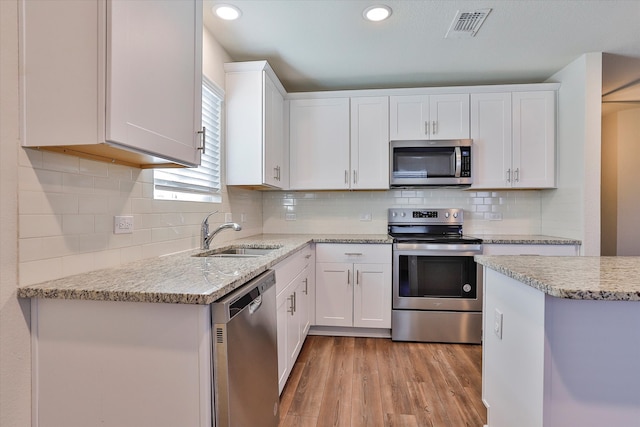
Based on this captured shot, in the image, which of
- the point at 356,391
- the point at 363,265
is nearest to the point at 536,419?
the point at 356,391

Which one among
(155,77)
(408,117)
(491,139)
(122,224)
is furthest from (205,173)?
(491,139)

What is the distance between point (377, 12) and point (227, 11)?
0.97 m

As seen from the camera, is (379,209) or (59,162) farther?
(379,209)

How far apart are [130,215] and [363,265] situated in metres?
1.94

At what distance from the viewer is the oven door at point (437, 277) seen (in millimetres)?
2801

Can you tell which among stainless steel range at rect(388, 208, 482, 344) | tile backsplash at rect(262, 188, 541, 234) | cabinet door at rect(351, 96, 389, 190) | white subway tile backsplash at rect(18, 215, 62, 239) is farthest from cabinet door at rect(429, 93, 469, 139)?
white subway tile backsplash at rect(18, 215, 62, 239)

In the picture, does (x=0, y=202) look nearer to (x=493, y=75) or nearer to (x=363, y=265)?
(x=363, y=265)

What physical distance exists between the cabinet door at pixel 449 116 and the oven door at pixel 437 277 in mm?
1097

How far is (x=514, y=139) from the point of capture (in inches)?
121

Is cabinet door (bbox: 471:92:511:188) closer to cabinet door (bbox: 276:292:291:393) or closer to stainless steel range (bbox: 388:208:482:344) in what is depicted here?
stainless steel range (bbox: 388:208:482:344)

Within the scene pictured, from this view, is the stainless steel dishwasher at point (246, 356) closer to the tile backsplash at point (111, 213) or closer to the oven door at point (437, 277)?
the tile backsplash at point (111, 213)

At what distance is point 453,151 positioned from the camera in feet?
9.98

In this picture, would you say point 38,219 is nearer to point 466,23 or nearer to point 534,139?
point 466,23

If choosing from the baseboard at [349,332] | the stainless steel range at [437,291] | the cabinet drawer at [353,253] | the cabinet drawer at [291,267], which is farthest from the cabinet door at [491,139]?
the cabinet drawer at [291,267]
